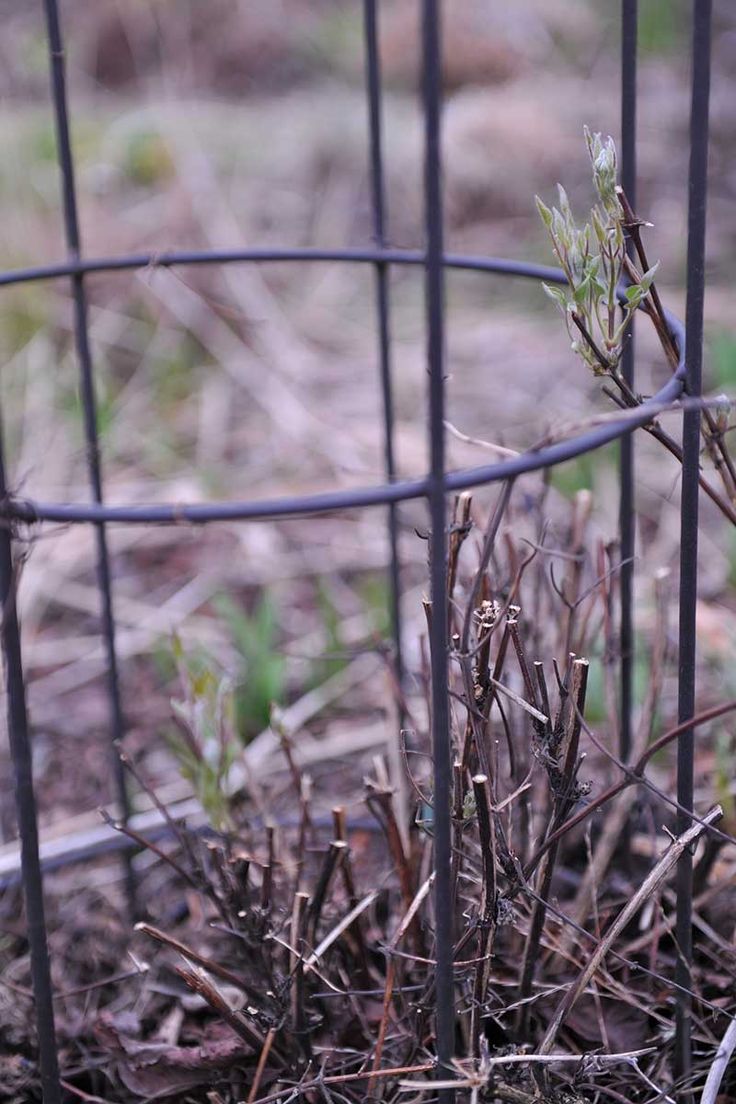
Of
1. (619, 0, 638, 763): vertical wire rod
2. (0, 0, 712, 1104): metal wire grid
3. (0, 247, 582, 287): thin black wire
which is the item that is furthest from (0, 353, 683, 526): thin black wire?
(0, 247, 582, 287): thin black wire

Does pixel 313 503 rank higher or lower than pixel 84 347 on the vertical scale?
lower

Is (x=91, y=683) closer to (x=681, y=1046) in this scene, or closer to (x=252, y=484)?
(x=252, y=484)

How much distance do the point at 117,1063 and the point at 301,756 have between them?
0.82 m

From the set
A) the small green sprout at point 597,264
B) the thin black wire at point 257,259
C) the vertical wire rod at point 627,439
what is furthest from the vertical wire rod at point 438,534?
the thin black wire at point 257,259

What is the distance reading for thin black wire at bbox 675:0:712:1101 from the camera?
0.88 metres

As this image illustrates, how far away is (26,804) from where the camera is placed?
A: 3.04 feet

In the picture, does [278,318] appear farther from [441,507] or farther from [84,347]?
[441,507]

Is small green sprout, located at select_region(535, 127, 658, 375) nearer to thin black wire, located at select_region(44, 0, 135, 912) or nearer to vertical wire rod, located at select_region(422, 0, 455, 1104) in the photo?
vertical wire rod, located at select_region(422, 0, 455, 1104)

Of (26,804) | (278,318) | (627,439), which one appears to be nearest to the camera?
(26,804)

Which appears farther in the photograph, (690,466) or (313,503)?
(690,466)

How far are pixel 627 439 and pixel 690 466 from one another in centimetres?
20

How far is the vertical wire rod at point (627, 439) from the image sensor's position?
108cm

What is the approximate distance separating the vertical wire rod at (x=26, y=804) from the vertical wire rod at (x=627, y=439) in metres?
0.50

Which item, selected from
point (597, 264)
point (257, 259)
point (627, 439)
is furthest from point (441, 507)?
point (257, 259)
